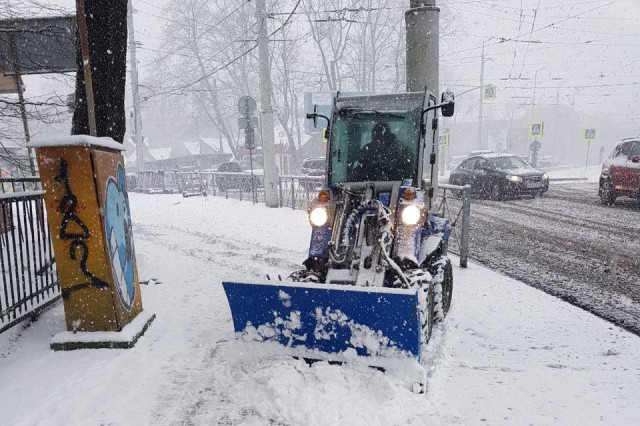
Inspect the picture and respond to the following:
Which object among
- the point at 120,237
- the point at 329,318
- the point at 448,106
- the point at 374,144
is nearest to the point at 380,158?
the point at 374,144

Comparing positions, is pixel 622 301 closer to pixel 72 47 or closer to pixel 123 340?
pixel 123 340

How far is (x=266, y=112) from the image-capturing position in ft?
46.9

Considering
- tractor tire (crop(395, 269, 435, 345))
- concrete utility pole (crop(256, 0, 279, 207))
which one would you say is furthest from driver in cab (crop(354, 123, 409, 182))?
concrete utility pole (crop(256, 0, 279, 207))

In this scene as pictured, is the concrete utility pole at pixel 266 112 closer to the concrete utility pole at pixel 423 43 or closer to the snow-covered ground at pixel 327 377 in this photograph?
the concrete utility pole at pixel 423 43

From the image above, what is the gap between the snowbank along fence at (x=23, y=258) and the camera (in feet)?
13.1

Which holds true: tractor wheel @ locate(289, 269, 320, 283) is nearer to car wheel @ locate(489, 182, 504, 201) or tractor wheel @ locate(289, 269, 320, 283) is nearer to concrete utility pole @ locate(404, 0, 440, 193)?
concrete utility pole @ locate(404, 0, 440, 193)

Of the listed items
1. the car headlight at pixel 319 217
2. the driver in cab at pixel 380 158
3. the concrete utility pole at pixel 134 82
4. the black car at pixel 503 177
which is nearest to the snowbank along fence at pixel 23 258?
the car headlight at pixel 319 217

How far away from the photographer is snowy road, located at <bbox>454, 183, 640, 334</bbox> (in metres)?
5.45

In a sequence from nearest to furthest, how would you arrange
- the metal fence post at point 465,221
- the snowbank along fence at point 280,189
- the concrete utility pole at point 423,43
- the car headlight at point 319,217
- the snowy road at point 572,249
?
the car headlight at point 319,217 → the snowy road at point 572,249 → the metal fence post at point 465,221 → the snowbank along fence at point 280,189 → the concrete utility pole at point 423,43

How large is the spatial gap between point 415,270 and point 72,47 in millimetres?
7228

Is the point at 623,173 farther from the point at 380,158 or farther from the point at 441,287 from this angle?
the point at 441,287

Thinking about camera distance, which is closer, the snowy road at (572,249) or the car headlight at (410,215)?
the car headlight at (410,215)

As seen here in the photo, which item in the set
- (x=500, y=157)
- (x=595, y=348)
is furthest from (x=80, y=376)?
(x=500, y=157)

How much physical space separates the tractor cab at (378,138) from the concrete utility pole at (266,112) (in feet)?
30.4
